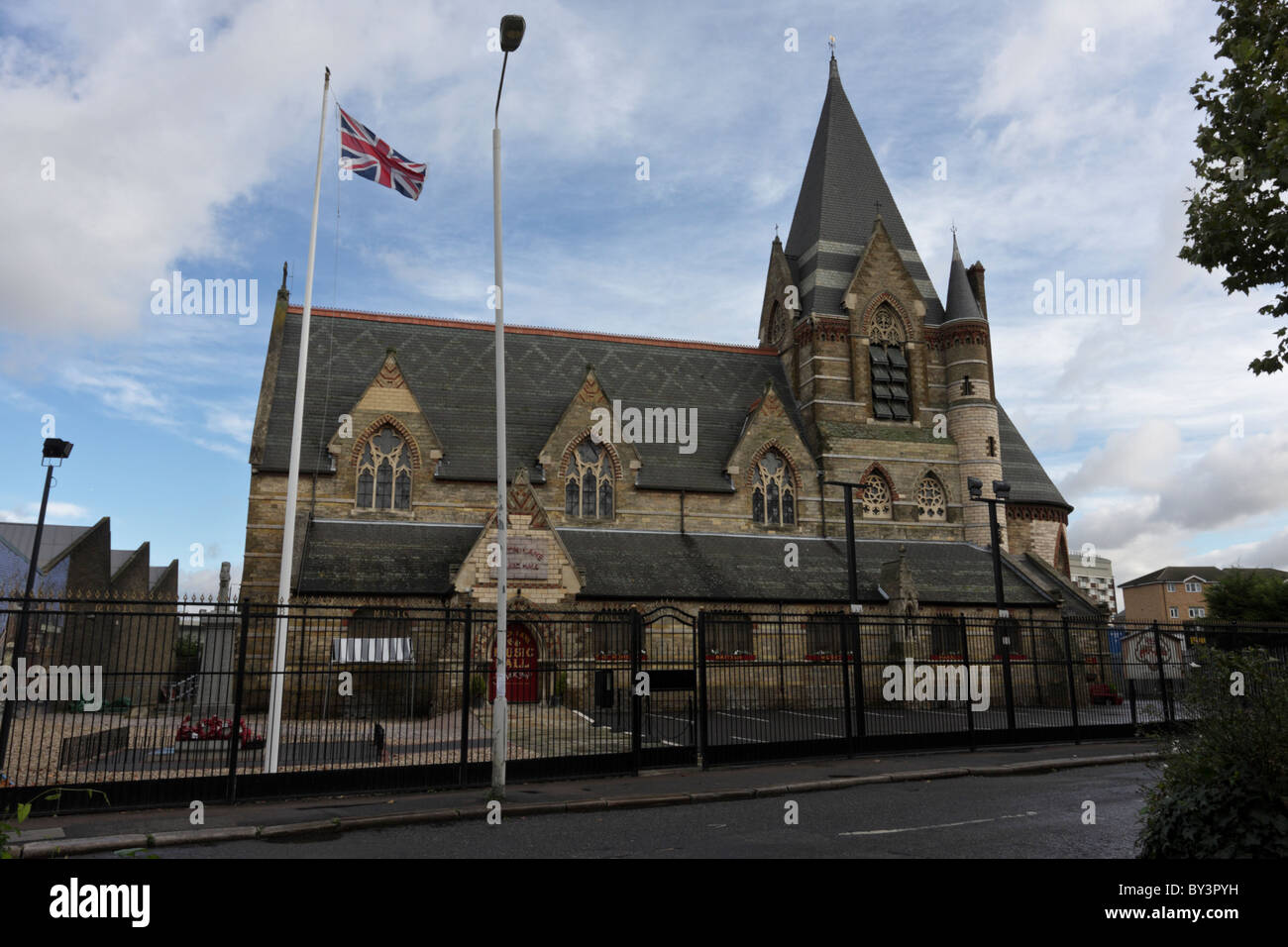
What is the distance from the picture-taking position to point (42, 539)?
1609 inches

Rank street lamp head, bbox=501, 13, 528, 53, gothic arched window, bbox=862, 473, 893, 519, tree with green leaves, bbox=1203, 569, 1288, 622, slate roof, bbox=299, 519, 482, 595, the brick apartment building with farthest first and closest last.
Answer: the brick apartment building, tree with green leaves, bbox=1203, 569, 1288, 622, gothic arched window, bbox=862, 473, 893, 519, slate roof, bbox=299, 519, 482, 595, street lamp head, bbox=501, 13, 528, 53

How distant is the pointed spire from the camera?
37750mm

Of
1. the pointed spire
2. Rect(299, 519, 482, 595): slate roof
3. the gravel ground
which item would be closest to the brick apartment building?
the pointed spire

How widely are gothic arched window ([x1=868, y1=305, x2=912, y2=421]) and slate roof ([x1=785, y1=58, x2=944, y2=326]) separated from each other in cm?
202

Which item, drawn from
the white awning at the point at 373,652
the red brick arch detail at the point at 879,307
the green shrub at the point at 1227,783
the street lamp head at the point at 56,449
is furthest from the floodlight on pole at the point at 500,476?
the red brick arch detail at the point at 879,307

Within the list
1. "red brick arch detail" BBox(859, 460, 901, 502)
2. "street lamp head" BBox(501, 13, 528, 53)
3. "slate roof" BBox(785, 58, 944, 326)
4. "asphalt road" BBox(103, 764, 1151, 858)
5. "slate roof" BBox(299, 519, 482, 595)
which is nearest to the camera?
"asphalt road" BBox(103, 764, 1151, 858)

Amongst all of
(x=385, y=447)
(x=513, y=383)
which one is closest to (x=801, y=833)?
(x=385, y=447)

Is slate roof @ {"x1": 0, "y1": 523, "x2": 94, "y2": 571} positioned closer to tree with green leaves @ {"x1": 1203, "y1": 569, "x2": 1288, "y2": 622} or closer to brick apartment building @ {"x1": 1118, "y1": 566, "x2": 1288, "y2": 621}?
tree with green leaves @ {"x1": 1203, "y1": 569, "x2": 1288, "y2": 622}

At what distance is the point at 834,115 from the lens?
42.6 m

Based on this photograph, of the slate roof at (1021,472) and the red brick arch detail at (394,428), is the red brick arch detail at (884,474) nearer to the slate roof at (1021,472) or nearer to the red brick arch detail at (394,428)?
the slate roof at (1021,472)

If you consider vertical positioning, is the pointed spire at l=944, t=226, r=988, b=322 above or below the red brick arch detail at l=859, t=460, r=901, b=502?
above

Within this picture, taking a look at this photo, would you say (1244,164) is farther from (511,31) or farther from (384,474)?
(384,474)

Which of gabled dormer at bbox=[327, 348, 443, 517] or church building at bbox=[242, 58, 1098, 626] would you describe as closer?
church building at bbox=[242, 58, 1098, 626]

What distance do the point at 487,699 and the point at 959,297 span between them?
2912cm
